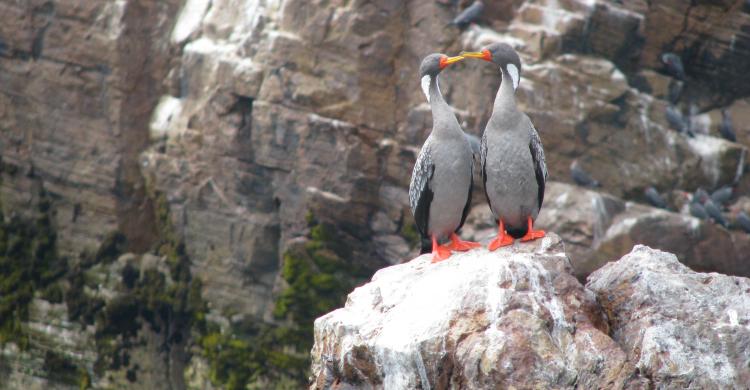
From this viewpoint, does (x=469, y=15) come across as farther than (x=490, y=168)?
Yes

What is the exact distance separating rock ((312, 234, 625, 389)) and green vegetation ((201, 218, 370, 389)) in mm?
9124

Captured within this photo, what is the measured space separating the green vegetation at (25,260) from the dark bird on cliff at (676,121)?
10.7 meters

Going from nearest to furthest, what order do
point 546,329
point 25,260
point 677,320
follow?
point 546,329 → point 677,320 → point 25,260

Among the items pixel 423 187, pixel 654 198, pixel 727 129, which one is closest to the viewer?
pixel 423 187

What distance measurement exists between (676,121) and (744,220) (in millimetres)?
1932

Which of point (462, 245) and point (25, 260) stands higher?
point (462, 245)

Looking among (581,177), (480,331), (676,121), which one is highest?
(480,331)

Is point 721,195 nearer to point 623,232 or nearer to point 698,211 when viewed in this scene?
point 698,211

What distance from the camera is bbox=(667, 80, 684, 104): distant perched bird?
61.9ft

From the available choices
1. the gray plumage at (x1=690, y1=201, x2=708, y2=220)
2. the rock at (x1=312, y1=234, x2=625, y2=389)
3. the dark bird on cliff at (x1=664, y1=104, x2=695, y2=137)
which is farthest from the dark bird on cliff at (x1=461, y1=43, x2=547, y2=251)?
the dark bird on cliff at (x1=664, y1=104, x2=695, y2=137)

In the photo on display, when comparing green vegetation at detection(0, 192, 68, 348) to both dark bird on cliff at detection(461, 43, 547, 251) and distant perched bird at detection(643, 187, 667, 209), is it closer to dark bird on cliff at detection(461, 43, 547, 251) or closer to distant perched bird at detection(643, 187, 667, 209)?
distant perched bird at detection(643, 187, 667, 209)

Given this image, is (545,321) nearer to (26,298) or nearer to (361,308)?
(361,308)

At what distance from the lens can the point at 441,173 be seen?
33.7 feet

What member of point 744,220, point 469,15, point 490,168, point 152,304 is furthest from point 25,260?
point 744,220
